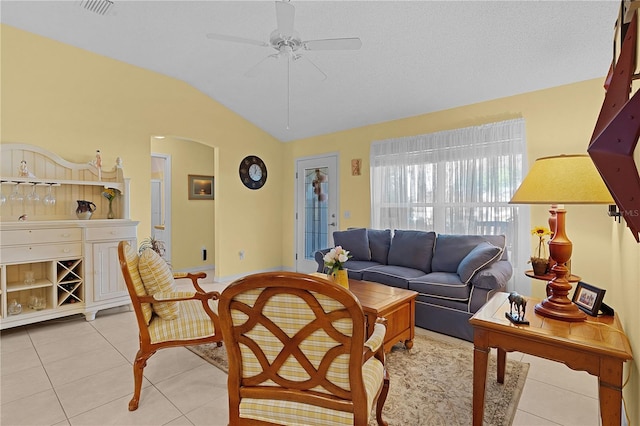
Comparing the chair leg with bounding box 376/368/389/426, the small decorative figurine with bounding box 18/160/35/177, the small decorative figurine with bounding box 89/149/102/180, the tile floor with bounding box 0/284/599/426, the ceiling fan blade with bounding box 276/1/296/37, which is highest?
the ceiling fan blade with bounding box 276/1/296/37

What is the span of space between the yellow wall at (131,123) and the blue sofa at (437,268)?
184 cm

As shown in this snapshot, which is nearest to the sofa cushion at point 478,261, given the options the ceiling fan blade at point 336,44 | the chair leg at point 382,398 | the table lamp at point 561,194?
the table lamp at point 561,194

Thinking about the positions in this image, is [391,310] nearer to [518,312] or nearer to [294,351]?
[518,312]

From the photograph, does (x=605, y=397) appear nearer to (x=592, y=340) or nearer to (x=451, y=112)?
(x=592, y=340)

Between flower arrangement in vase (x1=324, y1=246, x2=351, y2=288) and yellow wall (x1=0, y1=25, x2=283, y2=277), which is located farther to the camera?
yellow wall (x1=0, y1=25, x2=283, y2=277)

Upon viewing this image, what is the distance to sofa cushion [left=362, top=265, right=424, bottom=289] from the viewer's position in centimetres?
338

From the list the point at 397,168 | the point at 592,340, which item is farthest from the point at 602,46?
the point at 592,340

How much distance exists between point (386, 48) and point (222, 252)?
3.76 m

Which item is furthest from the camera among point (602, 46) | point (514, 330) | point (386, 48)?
point (386, 48)

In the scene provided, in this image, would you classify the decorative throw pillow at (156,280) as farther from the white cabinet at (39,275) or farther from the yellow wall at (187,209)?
the yellow wall at (187,209)

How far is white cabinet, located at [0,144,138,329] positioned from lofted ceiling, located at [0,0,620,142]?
4.95 ft

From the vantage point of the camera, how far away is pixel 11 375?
2.31 m

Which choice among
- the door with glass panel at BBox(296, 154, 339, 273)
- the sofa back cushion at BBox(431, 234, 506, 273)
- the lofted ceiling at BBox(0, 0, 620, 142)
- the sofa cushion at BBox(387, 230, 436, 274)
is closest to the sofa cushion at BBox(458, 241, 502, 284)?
the sofa back cushion at BBox(431, 234, 506, 273)

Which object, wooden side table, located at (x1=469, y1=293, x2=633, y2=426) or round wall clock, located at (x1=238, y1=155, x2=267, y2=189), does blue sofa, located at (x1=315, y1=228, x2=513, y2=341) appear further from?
round wall clock, located at (x1=238, y1=155, x2=267, y2=189)
